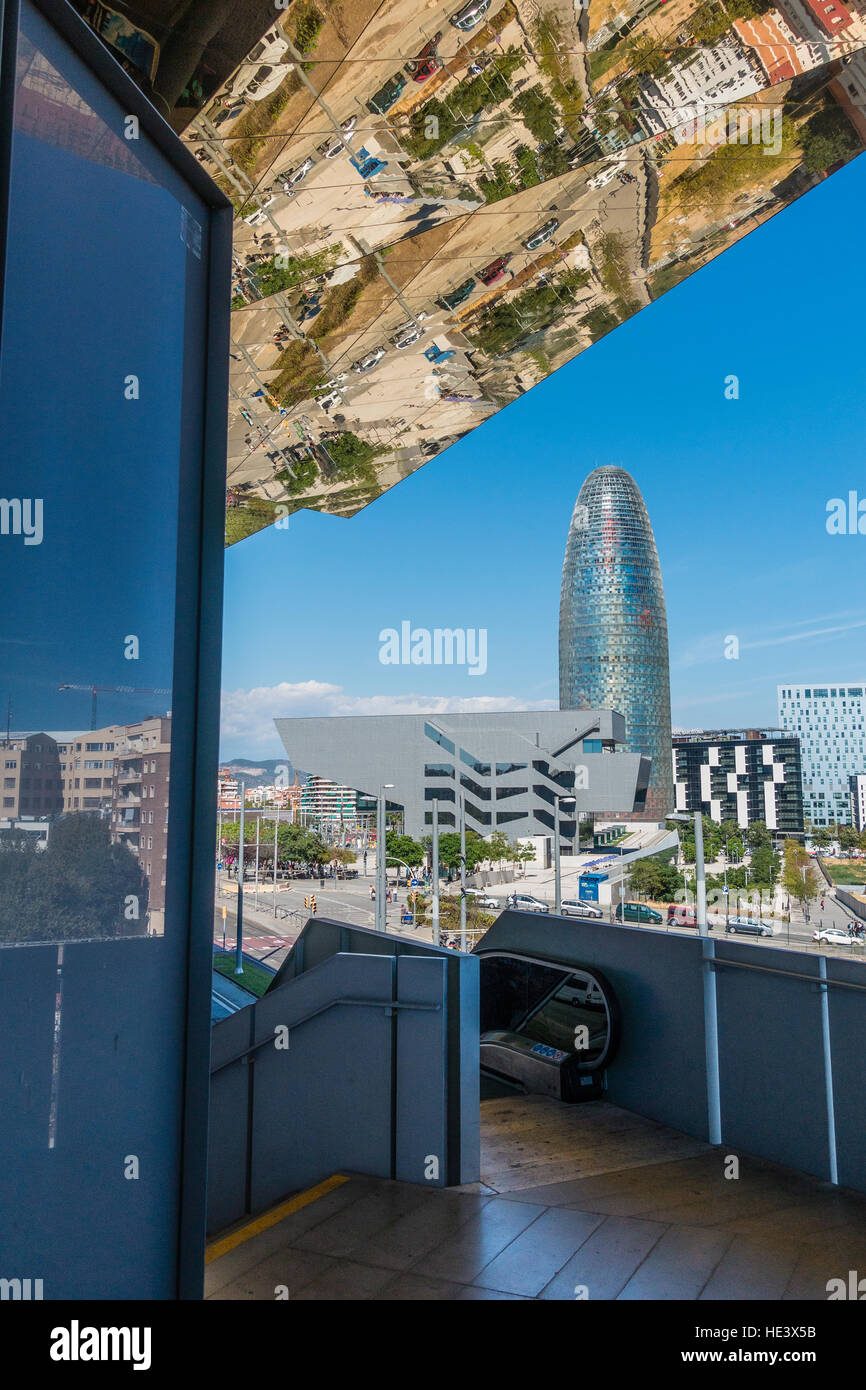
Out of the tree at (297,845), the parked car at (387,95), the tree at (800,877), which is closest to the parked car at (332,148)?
the parked car at (387,95)

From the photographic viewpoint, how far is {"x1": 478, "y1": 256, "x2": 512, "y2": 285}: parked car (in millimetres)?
4795

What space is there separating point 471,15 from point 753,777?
174ft

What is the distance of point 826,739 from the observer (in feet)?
173

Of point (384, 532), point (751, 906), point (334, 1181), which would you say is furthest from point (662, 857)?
point (334, 1181)

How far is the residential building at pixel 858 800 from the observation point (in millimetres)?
43594

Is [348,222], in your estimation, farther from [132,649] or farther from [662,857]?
[662,857]

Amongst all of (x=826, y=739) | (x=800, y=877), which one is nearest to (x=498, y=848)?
(x=800, y=877)

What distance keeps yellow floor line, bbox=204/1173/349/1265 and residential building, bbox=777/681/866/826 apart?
51344mm

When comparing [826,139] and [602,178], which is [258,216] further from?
[826,139]

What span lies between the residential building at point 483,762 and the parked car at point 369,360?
978 inches

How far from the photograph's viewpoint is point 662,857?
5291cm

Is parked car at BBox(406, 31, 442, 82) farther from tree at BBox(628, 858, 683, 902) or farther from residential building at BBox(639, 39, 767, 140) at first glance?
tree at BBox(628, 858, 683, 902)

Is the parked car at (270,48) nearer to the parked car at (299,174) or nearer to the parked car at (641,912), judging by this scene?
the parked car at (299,174)
